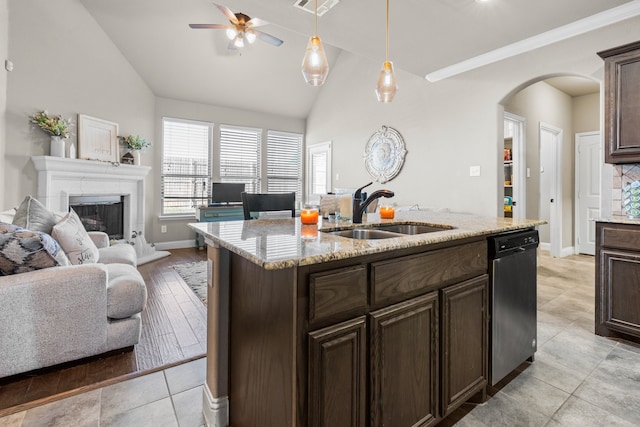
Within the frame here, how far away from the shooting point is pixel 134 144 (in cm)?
488

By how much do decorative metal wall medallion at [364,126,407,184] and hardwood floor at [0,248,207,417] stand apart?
3318 millimetres

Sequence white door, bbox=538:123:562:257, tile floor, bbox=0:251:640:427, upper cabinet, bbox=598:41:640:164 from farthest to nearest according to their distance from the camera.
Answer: white door, bbox=538:123:562:257, upper cabinet, bbox=598:41:640:164, tile floor, bbox=0:251:640:427

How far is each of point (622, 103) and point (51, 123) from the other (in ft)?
18.9

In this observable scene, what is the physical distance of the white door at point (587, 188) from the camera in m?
5.21

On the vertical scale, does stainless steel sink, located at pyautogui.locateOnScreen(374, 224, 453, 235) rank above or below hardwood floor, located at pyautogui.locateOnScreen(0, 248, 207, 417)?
above

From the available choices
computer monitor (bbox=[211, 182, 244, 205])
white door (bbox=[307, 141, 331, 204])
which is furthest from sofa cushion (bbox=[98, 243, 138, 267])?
white door (bbox=[307, 141, 331, 204])

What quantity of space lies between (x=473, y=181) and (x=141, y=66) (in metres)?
5.34

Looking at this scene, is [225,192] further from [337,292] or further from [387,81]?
[337,292]

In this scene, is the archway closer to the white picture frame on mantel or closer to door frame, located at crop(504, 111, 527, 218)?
door frame, located at crop(504, 111, 527, 218)

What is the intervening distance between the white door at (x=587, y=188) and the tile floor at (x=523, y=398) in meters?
3.79

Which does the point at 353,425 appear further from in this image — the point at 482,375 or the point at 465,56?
the point at 465,56

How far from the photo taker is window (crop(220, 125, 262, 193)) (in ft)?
20.5

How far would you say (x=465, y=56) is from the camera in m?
3.62

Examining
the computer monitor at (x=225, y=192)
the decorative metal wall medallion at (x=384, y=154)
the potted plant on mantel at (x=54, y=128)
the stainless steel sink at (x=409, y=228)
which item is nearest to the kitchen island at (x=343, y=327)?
the stainless steel sink at (x=409, y=228)
